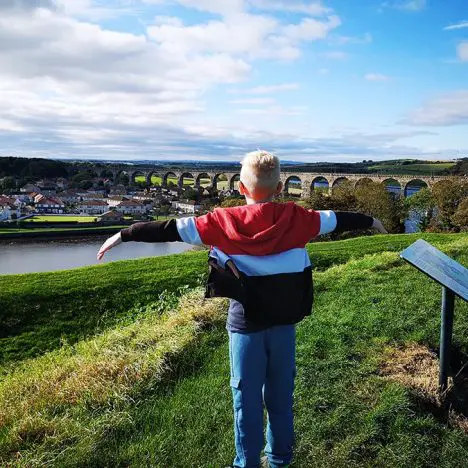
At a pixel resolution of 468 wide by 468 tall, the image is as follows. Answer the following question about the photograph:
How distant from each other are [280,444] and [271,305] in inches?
28.3

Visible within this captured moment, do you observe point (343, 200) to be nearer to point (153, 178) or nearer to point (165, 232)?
point (165, 232)

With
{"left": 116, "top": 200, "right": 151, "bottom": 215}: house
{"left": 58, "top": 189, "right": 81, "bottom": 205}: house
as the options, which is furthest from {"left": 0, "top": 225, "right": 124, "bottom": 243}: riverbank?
{"left": 58, "top": 189, "right": 81, "bottom": 205}: house

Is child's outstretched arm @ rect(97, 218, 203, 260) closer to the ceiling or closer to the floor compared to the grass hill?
closer to the ceiling

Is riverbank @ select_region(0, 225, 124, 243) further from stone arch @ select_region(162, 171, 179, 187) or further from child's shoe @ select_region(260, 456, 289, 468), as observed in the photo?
stone arch @ select_region(162, 171, 179, 187)

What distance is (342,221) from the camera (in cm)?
211

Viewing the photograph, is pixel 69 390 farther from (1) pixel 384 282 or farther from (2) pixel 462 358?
(1) pixel 384 282

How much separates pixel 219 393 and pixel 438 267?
1546 millimetres

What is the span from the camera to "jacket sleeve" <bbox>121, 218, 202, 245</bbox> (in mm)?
1911

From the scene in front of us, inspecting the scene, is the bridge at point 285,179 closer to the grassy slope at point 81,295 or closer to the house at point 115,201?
the grassy slope at point 81,295

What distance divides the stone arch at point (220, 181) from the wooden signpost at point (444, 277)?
6868 cm

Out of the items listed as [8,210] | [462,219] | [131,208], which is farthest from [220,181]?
[462,219]

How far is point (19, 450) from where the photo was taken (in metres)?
2.44

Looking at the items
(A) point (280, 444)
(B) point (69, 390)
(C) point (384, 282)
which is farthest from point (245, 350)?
(C) point (384, 282)

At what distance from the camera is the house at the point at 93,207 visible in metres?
58.8
